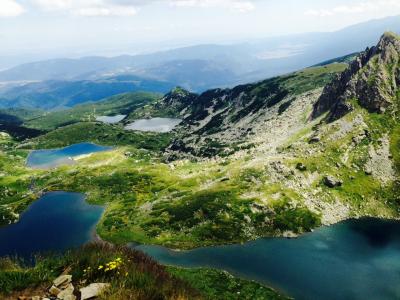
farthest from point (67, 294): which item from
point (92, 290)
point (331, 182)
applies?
point (331, 182)

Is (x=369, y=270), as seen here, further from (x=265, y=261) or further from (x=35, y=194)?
(x=35, y=194)

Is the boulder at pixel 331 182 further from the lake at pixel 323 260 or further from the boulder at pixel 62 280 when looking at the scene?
the boulder at pixel 62 280

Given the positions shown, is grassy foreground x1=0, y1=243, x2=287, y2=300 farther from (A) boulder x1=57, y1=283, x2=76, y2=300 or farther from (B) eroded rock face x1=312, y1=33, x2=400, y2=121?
(B) eroded rock face x1=312, y1=33, x2=400, y2=121

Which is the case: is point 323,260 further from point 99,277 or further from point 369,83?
point 369,83

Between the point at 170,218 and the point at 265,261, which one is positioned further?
the point at 170,218

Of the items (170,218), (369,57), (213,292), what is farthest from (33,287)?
(369,57)

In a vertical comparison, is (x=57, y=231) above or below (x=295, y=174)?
below
